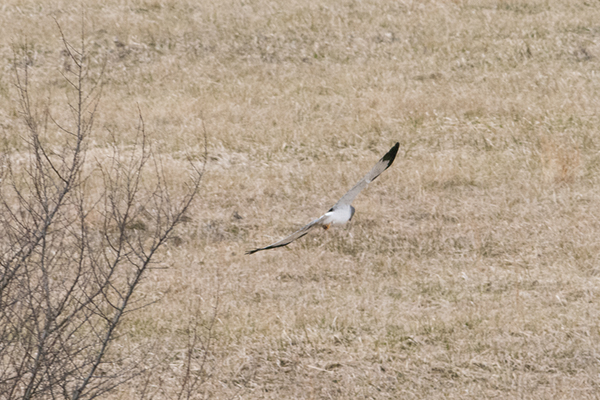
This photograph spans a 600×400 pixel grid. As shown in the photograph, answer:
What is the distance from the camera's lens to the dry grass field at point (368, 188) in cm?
763

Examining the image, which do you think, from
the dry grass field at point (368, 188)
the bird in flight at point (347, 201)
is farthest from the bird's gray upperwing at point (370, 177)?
the dry grass field at point (368, 188)

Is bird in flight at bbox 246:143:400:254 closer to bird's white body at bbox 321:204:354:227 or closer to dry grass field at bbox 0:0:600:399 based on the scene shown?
bird's white body at bbox 321:204:354:227

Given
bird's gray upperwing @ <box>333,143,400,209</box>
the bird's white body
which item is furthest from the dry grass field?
bird's gray upperwing @ <box>333,143,400,209</box>

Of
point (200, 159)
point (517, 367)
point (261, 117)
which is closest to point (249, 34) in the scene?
point (261, 117)

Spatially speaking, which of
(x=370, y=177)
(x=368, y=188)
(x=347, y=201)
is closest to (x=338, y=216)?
(x=347, y=201)

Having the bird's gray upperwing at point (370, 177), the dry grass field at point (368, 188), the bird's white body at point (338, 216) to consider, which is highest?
the bird's gray upperwing at point (370, 177)

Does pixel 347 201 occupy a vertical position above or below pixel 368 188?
above

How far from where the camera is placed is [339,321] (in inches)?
319

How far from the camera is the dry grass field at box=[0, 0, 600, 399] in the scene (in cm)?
763

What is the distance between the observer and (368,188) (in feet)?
35.7

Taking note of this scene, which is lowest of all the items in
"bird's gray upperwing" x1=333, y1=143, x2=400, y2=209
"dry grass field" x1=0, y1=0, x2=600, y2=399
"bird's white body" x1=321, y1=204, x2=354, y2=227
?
"dry grass field" x1=0, y1=0, x2=600, y2=399

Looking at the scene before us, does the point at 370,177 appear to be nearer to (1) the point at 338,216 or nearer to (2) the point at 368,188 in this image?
(1) the point at 338,216

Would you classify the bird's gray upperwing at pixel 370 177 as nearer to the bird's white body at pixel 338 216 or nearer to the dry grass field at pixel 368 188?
the bird's white body at pixel 338 216

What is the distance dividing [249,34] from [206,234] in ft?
22.8
